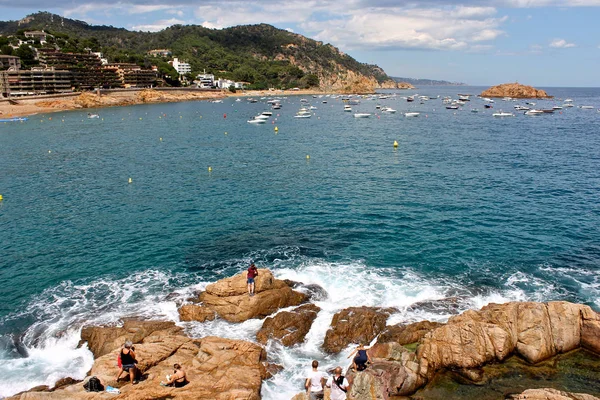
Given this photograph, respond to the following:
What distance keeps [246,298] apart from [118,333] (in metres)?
7.52

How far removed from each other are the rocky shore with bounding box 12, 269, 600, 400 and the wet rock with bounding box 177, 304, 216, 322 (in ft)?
0.94

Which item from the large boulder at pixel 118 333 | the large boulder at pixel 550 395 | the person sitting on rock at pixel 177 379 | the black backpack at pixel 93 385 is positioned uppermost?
the large boulder at pixel 550 395

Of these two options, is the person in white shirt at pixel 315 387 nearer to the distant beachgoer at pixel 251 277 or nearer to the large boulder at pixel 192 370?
the large boulder at pixel 192 370

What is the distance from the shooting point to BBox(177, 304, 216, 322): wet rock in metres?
27.2

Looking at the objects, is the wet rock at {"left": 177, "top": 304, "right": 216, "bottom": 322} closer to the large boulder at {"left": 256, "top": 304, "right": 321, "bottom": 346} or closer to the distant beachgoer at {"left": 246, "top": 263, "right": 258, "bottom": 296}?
the distant beachgoer at {"left": 246, "top": 263, "right": 258, "bottom": 296}

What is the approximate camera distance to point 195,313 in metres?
27.3

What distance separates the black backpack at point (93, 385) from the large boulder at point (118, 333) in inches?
158

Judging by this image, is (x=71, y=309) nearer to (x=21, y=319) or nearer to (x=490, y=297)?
(x=21, y=319)

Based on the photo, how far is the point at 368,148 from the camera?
276ft

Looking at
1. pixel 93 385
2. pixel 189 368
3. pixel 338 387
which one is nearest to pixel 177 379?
pixel 189 368

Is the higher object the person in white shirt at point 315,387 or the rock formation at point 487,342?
the rock formation at point 487,342

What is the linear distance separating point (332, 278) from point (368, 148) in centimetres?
5520

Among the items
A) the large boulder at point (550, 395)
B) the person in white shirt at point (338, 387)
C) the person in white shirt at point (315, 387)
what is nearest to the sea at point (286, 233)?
the person in white shirt at point (315, 387)

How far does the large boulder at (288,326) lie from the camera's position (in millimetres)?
24938
